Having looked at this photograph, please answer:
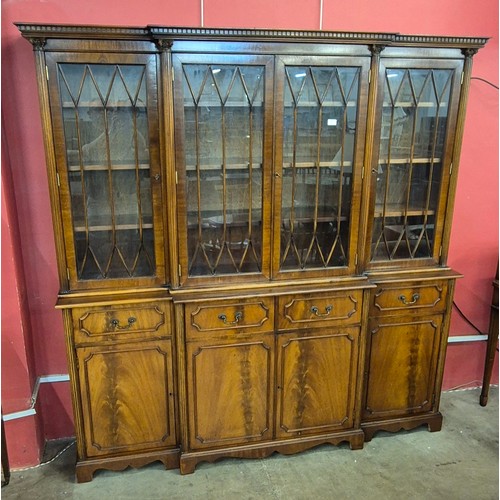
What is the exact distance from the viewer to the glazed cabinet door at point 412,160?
1992 mm

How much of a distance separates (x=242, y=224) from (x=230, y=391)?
2.43ft

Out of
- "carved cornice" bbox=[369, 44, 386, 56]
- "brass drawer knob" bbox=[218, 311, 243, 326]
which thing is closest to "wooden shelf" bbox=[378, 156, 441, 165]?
"carved cornice" bbox=[369, 44, 386, 56]

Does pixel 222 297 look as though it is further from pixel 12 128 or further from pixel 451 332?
pixel 451 332

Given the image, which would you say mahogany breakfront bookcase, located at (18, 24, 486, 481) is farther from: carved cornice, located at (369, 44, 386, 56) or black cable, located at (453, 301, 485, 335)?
black cable, located at (453, 301, 485, 335)

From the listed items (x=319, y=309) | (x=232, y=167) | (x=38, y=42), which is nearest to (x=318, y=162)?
(x=232, y=167)

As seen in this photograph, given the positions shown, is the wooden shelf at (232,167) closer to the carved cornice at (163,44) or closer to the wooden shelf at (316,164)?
the wooden shelf at (316,164)

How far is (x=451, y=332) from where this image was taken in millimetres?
2707

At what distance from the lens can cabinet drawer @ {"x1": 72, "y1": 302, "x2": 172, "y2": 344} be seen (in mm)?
1905

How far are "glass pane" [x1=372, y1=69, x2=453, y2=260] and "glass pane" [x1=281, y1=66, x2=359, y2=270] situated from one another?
0.18 meters

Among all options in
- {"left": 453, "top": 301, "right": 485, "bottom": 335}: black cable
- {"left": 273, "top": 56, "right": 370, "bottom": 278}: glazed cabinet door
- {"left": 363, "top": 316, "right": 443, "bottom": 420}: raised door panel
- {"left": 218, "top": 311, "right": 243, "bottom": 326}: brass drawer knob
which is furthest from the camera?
{"left": 453, "top": 301, "right": 485, "bottom": 335}: black cable

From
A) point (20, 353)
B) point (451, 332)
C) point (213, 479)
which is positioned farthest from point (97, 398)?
point (451, 332)

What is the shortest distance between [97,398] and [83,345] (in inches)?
9.9

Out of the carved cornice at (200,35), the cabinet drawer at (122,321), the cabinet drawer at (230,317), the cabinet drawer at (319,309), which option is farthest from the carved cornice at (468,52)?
the cabinet drawer at (122,321)

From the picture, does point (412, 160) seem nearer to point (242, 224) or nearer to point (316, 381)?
point (242, 224)
